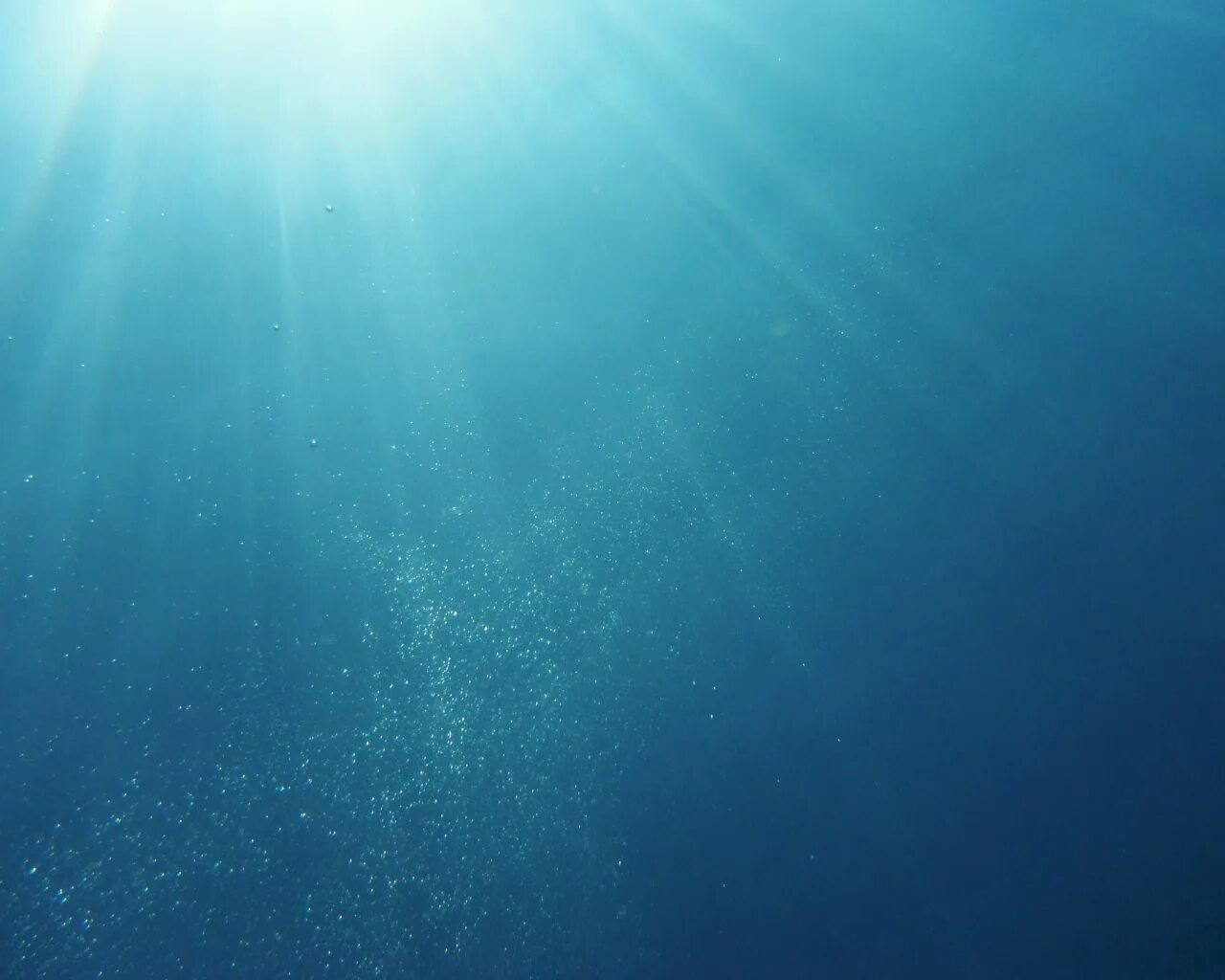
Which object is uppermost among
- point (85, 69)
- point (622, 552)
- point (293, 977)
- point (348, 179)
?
point (85, 69)

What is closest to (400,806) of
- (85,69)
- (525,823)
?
(525,823)

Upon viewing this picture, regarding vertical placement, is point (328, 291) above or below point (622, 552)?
above

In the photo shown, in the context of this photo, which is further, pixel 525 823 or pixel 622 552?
pixel 622 552

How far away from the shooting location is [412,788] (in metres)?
0.95

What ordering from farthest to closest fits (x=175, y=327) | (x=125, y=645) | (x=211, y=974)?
(x=175, y=327) → (x=125, y=645) → (x=211, y=974)

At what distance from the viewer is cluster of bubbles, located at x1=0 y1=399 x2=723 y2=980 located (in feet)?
2.93

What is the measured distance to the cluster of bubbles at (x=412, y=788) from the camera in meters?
0.89

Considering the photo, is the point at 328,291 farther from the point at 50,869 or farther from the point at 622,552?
the point at 50,869

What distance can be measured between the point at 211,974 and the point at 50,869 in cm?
21

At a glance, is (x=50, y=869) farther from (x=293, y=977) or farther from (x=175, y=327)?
(x=175, y=327)

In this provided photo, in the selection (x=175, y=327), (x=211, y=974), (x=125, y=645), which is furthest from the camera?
(x=175, y=327)

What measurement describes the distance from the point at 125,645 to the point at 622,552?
615mm

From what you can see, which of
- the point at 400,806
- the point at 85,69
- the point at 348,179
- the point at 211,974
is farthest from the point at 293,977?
the point at 85,69

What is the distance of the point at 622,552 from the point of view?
1.07 metres
